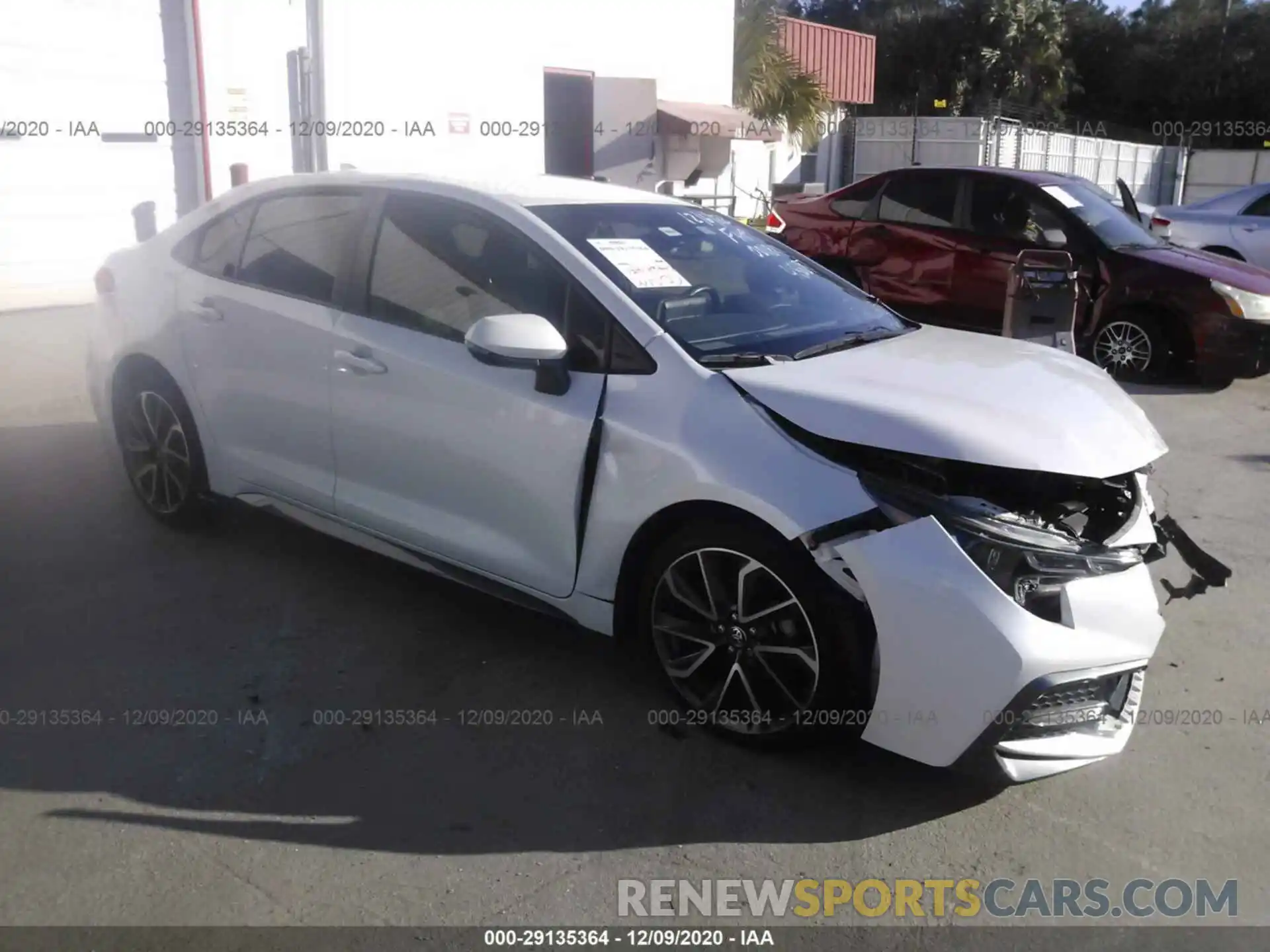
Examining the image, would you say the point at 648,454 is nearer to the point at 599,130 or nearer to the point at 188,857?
the point at 188,857

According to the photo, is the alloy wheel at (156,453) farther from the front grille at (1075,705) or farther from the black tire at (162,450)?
the front grille at (1075,705)

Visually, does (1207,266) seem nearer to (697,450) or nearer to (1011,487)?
(1011,487)

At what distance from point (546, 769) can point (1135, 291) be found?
22.6 ft

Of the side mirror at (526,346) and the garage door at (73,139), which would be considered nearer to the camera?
the side mirror at (526,346)

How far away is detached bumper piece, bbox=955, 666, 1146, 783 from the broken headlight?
0.22 metres

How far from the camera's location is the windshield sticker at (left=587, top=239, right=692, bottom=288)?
3.89 meters

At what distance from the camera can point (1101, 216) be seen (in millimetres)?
9195

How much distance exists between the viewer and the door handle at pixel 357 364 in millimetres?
4148

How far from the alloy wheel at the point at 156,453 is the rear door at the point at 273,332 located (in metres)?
0.30

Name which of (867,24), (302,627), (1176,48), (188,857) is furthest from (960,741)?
(867,24)

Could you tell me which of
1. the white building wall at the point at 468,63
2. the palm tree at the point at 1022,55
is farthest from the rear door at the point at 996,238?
the palm tree at the point at 1022,55

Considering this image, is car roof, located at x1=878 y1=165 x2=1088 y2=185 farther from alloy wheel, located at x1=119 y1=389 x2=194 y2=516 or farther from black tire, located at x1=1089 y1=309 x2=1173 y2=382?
alloy wheel, located at x1=119 y1=389 x2=194 y2=516

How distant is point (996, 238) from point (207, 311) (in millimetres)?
6307

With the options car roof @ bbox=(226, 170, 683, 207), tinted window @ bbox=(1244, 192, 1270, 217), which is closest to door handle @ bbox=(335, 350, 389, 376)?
car roof @ bbox=(226, 170, 683, 207)
